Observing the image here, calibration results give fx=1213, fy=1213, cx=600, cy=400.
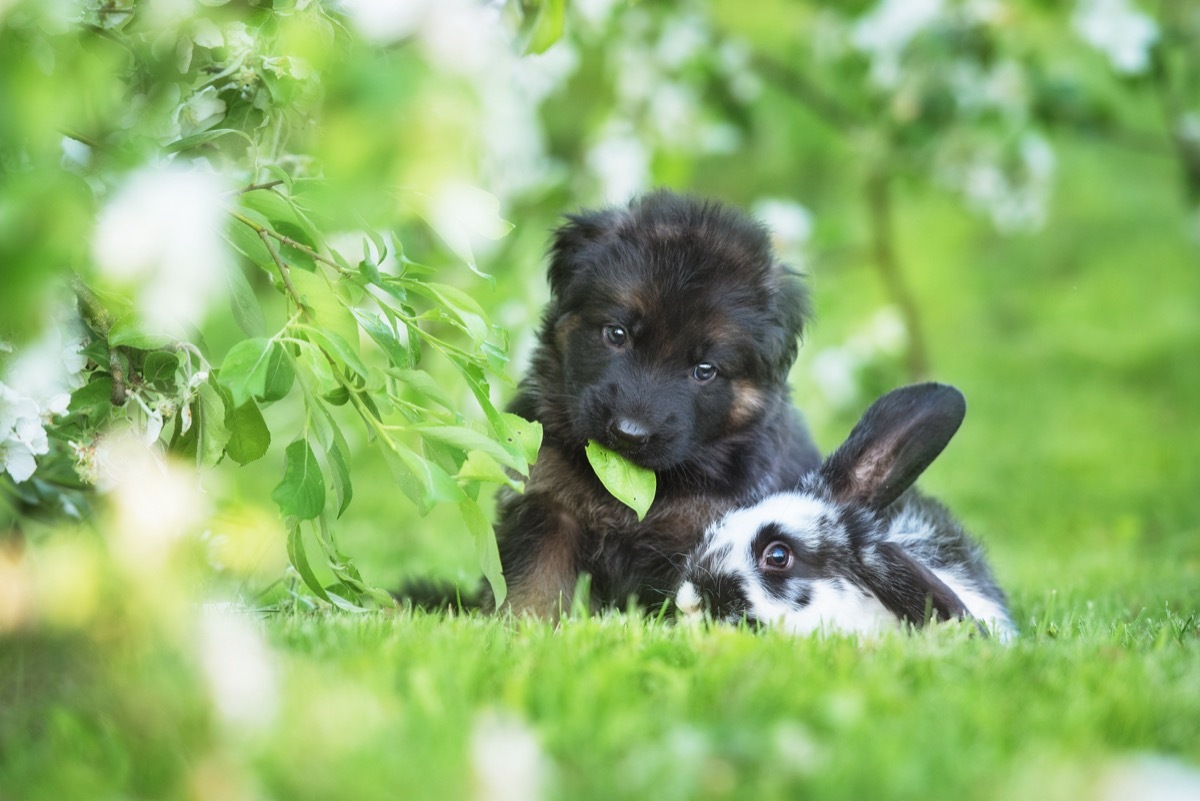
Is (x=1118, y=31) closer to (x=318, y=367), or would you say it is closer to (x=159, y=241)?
(x=318, y=367)

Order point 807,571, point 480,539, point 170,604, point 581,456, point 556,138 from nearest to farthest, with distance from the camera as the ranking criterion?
point 170,604, point 480,539, point 807,571, point 581,456, point 556,138

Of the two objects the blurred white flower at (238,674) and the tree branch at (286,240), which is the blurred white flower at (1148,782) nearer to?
the blurred white flower at (238,674)

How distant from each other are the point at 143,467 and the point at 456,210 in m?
0.95

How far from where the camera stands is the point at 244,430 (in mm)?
2637

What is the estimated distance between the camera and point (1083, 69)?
9.28 meters

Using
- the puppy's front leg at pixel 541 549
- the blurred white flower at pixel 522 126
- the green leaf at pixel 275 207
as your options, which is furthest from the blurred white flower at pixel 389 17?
the blurred white flower at pixel 522 126

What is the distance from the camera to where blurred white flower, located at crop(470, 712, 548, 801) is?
1.54 meters

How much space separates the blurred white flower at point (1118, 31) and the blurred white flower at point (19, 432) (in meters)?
4.78

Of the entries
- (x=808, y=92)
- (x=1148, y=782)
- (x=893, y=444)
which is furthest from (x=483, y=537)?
(x=808, y=92)

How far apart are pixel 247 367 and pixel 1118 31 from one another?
4719 mm

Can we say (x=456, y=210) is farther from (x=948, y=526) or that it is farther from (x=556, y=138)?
(x=556, y=138)

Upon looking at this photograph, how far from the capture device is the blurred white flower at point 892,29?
589 centimetres

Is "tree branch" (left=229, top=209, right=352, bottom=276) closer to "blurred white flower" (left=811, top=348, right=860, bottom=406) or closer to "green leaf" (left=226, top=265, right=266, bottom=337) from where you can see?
"green leaf" (left=226, top=265, right=266, bottom=337)

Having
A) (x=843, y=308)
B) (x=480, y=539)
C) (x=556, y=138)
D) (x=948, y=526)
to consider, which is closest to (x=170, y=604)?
(x=480, y=539)
